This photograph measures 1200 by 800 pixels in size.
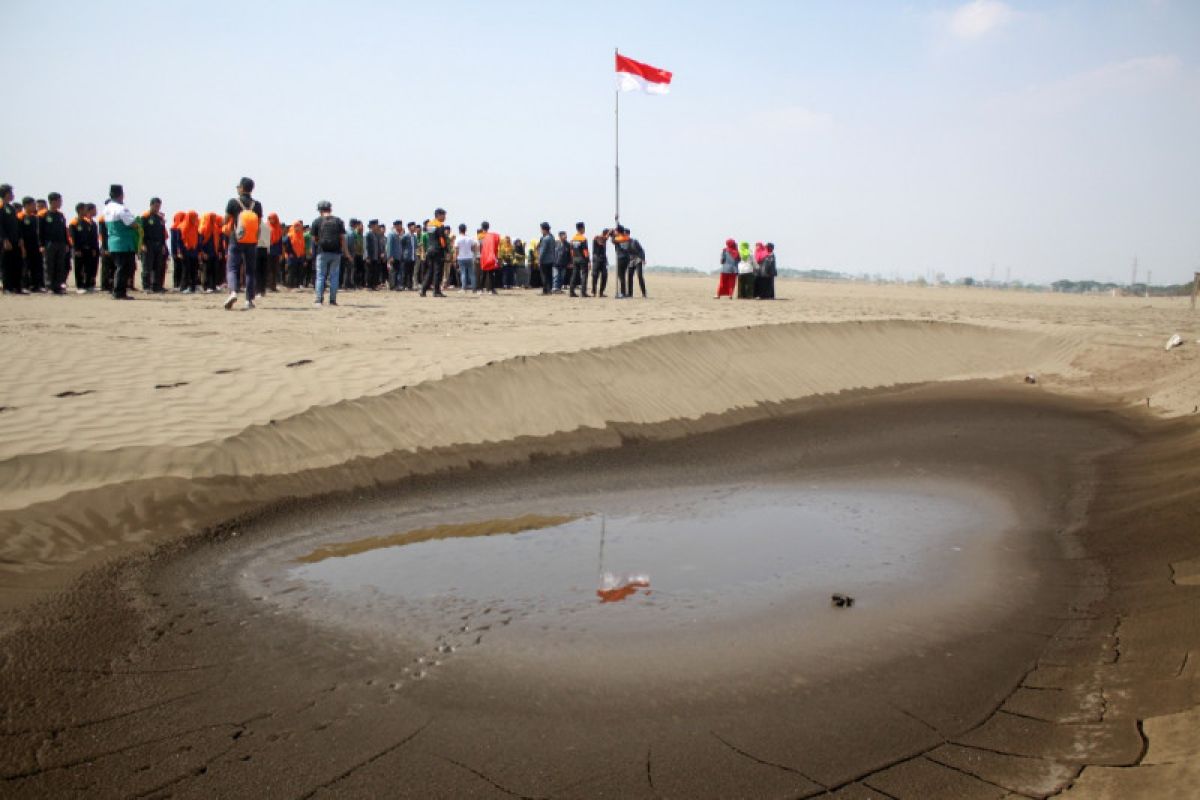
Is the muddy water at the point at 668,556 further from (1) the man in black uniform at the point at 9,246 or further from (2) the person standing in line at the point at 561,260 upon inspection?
(2) the person standing in line at the point at 561,260

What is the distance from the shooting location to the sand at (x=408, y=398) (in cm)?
543

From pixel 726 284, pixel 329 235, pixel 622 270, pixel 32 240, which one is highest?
pixel 329 235

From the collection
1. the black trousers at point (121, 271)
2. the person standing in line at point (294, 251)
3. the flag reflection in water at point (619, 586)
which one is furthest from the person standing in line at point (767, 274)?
the flag reflection in water at point (619, 586)

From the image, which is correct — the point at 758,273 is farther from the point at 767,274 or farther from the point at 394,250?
the point at 394,250

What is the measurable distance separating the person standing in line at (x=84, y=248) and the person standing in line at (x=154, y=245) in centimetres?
83

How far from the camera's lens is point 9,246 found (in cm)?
1612

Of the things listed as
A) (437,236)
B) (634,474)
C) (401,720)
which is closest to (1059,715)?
(401,720)

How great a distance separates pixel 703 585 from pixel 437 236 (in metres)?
16.5

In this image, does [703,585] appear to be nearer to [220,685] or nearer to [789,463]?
[220,685]

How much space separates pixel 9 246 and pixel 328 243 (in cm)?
539

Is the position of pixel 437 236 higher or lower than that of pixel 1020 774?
higher

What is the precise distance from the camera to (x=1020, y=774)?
11.0 feet

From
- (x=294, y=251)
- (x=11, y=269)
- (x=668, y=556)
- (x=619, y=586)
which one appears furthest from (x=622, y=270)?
(x=619, y=586)

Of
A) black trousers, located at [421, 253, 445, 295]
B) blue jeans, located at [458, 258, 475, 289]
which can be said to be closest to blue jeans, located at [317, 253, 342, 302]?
black trousers, located at [421, 253, 445, 295]
